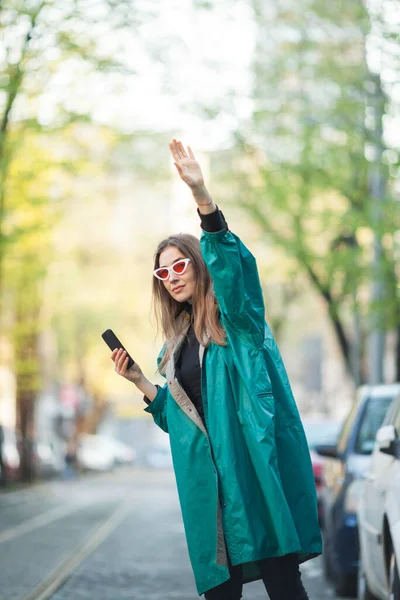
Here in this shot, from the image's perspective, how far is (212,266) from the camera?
3.97 meters

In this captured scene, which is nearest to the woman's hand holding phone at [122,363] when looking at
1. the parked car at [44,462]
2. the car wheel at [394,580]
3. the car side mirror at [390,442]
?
the car wheel at [394,580]

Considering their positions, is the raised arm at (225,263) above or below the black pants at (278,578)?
above

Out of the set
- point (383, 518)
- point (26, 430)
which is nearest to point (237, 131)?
point (26, 430)

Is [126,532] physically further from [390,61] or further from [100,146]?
[100,146]

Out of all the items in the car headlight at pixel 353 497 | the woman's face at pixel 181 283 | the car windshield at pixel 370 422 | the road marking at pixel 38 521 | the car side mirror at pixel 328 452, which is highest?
the woman's face at pixel 181 283

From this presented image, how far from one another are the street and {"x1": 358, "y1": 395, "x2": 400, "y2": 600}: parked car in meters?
1.89

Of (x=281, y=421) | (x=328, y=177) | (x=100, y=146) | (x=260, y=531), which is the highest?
(x=100, y=146)

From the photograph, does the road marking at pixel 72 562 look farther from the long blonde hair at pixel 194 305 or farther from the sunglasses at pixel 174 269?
the sunglasses at pixel 174 269

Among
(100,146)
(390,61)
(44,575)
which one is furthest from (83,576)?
(100,146)

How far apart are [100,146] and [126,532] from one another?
45.3 ft

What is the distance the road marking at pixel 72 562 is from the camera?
29.4 feet

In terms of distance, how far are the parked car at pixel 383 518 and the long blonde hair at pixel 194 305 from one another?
5.66 feet

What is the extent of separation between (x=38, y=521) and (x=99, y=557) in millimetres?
5800

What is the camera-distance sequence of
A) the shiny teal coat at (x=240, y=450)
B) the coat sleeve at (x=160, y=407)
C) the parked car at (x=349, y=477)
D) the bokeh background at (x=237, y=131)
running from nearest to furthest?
1. the shiny teal coat at (x=240, y=450)
2. the coat sleeve at (x=160, y=407)
3. the parked car at (x=349, y=477)
4. the bokeh background at (x=237, y=131)
